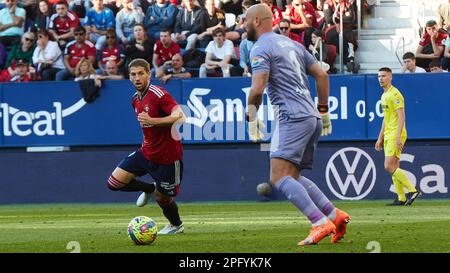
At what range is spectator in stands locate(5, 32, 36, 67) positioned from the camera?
25141 mm

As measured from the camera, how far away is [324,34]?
23.9m

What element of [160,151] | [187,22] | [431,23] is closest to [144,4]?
[187,22]

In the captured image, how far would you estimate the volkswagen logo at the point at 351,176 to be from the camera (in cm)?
2292

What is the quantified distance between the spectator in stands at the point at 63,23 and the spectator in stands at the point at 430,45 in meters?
7.43

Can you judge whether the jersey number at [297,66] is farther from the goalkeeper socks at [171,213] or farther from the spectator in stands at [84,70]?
the spectator in stands at [84,70]

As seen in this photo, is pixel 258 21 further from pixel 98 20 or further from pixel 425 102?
pixel 98 20

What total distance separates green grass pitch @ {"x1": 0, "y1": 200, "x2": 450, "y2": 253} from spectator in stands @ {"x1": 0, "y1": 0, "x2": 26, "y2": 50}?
16.2ft

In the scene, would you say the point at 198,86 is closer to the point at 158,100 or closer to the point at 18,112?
the point at 18,112

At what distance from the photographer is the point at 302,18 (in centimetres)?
2397

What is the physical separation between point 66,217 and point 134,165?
14.7 feet

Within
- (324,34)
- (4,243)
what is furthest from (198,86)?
(4,243)

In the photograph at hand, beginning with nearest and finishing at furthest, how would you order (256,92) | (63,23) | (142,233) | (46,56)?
(256,92) → (142,233) → (46,56) → (63,23)

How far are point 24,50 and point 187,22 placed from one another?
3.63 m

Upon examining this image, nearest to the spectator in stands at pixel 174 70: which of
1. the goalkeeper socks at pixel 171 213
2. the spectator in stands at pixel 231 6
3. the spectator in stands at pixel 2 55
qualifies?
the spectator in stands at pixel 231 6
